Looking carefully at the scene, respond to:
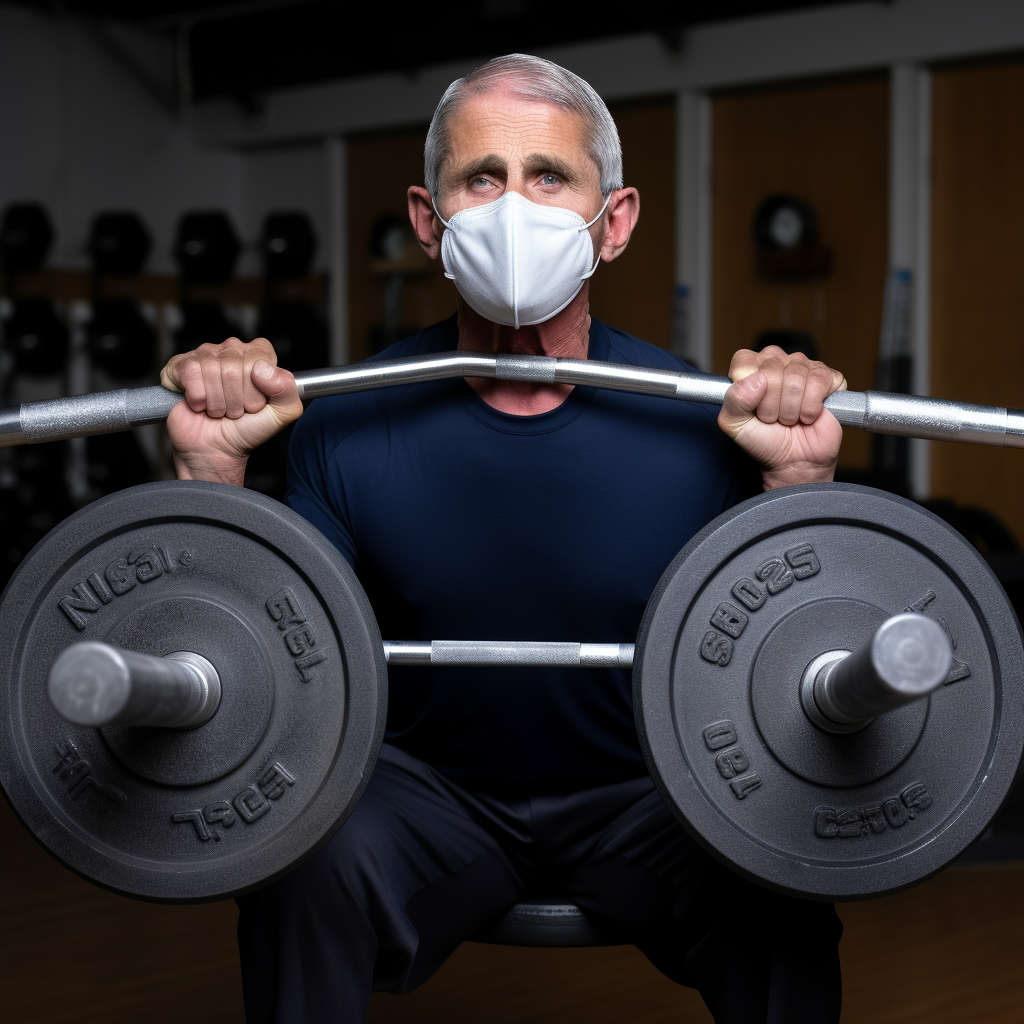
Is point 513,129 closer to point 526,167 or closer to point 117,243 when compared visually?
point 526,167

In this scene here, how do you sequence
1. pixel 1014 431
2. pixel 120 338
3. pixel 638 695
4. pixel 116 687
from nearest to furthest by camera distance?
pixel 116 687 → pixel 638 695 → pixel 1014 431 → pixel 120 338

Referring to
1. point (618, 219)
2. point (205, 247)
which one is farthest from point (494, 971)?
point (205, 247)

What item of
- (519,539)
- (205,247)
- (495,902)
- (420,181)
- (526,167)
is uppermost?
(420,181)

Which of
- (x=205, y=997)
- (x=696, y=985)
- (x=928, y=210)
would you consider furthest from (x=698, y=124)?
(x=696, y=985)

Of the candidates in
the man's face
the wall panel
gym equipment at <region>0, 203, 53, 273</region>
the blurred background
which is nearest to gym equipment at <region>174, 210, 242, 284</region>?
the blurred background

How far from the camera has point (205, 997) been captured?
2.15m

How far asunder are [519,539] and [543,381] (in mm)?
181

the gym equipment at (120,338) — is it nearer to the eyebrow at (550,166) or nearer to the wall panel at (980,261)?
the wall panel at (980,261)

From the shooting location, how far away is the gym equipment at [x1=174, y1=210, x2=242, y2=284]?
6223mm

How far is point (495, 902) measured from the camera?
137 centimetres

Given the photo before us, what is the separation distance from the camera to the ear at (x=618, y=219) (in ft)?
4.83

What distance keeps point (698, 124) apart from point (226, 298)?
2929 millimetres

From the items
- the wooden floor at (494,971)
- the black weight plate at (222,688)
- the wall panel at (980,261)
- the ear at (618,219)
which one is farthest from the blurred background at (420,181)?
the black weight plate at (222,688)

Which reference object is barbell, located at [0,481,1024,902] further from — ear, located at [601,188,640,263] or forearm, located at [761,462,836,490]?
ear, located at [601,188,640,263]
